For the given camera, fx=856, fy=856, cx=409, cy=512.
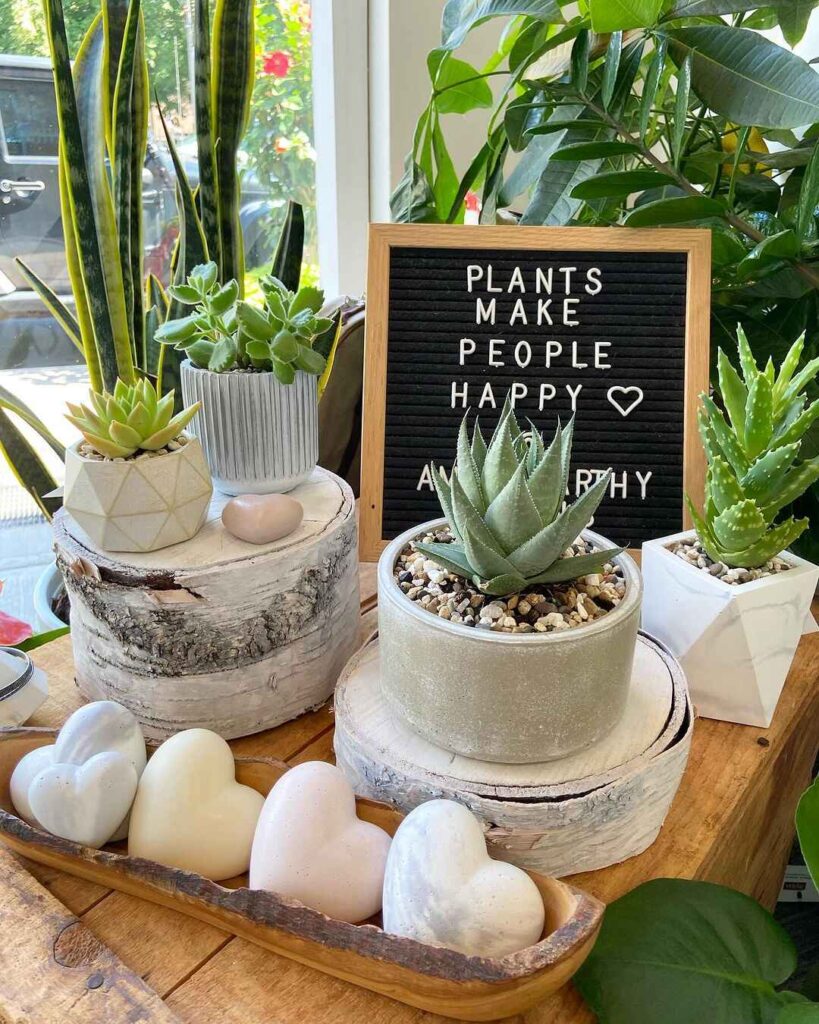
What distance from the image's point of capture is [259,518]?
0.72 m

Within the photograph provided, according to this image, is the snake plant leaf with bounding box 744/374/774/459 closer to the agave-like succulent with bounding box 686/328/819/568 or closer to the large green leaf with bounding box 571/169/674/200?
the agave-like succulent with bounding box 686/328/819/568

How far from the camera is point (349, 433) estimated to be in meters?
1.30

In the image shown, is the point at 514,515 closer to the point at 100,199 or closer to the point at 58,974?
the point at 58,974

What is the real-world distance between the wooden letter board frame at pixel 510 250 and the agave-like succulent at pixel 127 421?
263 mm

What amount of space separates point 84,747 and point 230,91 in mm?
813

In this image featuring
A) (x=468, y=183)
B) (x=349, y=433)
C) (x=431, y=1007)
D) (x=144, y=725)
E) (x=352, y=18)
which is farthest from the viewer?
(x=352, y=18)

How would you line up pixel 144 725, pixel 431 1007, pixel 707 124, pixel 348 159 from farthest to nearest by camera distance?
pixel 348 159, pixel 707 124, pixel 144 725, pixel 431 1007

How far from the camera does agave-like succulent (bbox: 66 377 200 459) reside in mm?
686

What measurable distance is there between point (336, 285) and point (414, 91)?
15.7 inches

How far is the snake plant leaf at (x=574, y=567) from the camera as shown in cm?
61

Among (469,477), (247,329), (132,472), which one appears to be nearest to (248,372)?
(247,329)

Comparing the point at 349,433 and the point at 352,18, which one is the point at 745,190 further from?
the point at 352,18

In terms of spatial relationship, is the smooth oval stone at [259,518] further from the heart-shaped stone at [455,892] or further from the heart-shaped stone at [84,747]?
the heart-shaped stone at [455,892]

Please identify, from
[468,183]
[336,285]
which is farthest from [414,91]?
[468,183]
